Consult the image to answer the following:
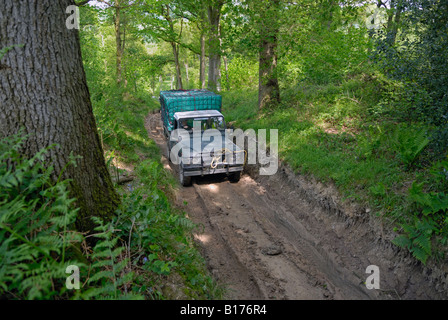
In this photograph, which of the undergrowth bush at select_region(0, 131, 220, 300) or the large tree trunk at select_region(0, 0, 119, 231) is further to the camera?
the large tree trunk at select_region(0, 0, 119, 231)

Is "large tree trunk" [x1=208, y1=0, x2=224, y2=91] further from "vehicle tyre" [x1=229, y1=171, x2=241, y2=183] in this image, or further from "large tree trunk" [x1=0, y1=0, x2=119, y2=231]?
"large tree trunk" [x1=0, y1=0, x2=119, y2=231]

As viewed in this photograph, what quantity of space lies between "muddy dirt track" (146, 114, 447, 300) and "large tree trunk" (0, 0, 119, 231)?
3.11m

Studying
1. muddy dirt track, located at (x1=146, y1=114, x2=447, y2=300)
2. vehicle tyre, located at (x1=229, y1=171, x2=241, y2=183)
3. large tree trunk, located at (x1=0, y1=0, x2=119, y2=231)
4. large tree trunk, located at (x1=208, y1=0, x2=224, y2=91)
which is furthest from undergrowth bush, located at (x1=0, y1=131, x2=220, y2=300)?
large tree trunk, located at (x1=208, y1=0, x2=224, y2=91)

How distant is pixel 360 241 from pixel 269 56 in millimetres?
8851

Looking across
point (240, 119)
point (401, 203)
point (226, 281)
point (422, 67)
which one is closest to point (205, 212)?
point (226, 281)

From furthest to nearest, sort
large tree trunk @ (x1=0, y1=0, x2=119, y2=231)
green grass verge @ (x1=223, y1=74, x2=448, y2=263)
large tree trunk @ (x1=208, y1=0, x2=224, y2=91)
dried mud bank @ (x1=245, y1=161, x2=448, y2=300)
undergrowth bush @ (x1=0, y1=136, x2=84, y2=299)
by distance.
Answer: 1. large tree trunk @ (x1=208, y1=0, x2=224, y2=91)
2. green grass verge @ (x1=223, y1=74, x2=448, y2=263)
3. dried mud bank @ (x1=245, y1=161, x2=448, y2=300)
4. large tree trunk @ (x1=0, y1=0, x2=119, y2=231)
5. undergrowth bush @ (x1=0, y1=136, x2=84, y2=299)

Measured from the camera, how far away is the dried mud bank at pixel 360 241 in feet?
15.3

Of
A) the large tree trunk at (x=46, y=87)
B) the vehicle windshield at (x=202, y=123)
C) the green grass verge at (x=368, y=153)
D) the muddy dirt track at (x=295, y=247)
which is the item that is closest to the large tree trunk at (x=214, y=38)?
the green grass verge at (x=368, y=153)

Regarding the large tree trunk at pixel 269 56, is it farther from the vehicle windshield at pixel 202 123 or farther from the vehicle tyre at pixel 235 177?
the vehicle tyre at pixel 235 177

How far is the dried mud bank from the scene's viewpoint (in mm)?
4652

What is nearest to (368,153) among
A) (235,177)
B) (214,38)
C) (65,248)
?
(235,177)

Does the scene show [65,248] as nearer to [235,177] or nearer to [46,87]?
[46,87]

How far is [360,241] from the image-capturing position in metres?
5.81
